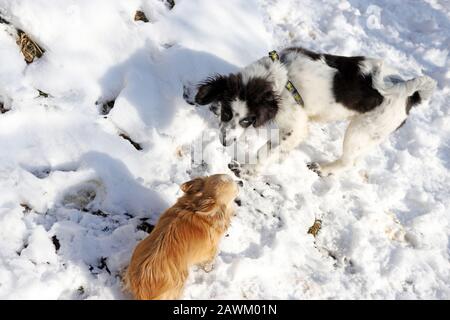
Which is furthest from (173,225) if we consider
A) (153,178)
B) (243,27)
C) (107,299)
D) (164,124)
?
(243,27)

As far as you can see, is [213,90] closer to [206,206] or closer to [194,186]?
[194,186]

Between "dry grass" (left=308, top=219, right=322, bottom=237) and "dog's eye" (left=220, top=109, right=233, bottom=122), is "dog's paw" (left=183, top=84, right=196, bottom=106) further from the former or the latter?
"dry grass" (left=308, top=219, right=322, bottom=237)

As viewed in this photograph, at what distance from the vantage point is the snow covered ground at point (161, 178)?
3.10 m

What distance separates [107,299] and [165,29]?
285 centimetres

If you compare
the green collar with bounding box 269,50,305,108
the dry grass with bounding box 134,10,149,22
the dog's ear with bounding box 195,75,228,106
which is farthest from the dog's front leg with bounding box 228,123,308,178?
the dry grass with bounding box 134,10,149,22

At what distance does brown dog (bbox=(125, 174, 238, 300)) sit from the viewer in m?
2.63

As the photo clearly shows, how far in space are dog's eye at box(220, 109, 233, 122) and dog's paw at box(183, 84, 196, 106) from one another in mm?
497

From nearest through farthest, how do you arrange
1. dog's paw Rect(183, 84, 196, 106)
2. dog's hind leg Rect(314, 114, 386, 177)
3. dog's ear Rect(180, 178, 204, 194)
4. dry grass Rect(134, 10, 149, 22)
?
dog's ear Rect(180, 178, 204, 194)
dog's hind leg Rect(314, 114, 386, 177)
dog's paw Rect(183, 84, 196, 106)
dry grass Rect(134, 10, 149, 22)

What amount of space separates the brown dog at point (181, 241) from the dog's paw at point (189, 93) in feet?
4.32

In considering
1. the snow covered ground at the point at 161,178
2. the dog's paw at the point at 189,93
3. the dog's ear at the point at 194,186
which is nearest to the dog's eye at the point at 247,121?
the snow covered ground at the point at 161,178

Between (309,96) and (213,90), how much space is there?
3.02 feet

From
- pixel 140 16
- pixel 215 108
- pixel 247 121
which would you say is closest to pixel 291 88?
pixel 247 121

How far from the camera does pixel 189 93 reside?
14.0ft

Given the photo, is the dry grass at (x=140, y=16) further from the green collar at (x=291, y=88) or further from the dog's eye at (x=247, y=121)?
the dog's eye at (x=247, y=121)
